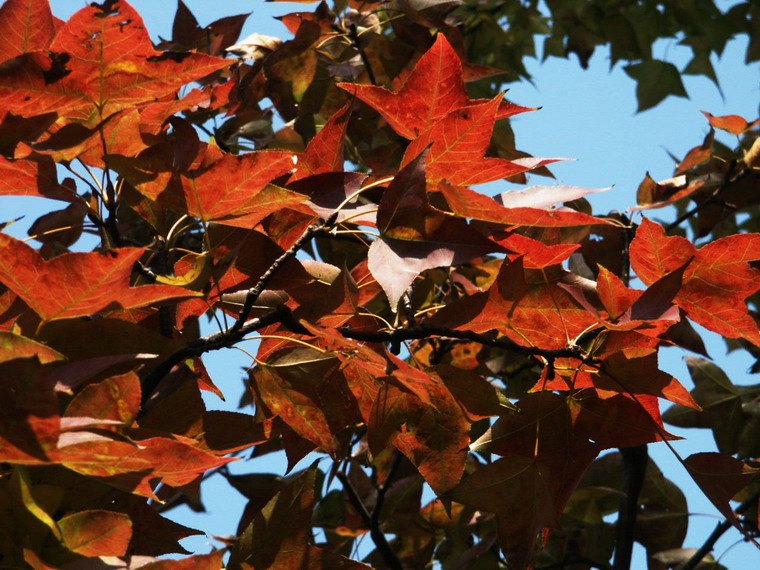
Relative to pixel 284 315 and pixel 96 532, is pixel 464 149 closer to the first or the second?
pixel 284 315

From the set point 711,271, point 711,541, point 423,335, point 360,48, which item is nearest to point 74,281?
point 423,335

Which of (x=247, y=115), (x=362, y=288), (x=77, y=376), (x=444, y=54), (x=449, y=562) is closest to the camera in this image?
(x=77, y=376)

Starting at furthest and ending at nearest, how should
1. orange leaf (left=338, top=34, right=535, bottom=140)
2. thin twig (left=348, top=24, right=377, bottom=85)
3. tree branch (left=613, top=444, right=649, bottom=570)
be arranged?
thin twig (left=348, top=24, right=377, bottom=85) < tree branch (left=613, top=444, right=649, bottom=570) < orange leaf (left=338, top=34, right=535, bottom=140)

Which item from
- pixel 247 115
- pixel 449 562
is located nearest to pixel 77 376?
pixel 247 115

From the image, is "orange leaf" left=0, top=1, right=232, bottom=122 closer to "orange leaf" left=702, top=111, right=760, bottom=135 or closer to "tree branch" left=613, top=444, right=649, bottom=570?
"tree branch" left=613, top=444, right=649, bottom=570

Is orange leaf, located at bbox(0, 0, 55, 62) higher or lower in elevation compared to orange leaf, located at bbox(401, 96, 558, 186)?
higher

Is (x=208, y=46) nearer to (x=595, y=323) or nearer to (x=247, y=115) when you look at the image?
(x=247, y=115)

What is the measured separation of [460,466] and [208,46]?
731mm

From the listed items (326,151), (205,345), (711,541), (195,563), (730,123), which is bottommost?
(711,541)

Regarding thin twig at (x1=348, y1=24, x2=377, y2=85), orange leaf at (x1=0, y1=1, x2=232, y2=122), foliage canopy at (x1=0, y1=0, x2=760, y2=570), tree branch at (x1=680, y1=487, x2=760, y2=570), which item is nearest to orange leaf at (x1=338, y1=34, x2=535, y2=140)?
foliage canopy at (x1=0, y1=0, x2=760, y2=570)

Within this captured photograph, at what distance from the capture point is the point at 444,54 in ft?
1.67

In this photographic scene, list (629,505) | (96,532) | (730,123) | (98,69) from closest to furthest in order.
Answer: (96,532) → (98,69) → (629,505) → (730,123)

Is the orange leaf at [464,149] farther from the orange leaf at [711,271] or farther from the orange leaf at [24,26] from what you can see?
the orange leaf at [24,26]

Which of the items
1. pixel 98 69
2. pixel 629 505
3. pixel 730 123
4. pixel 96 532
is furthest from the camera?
pixel 730 123
